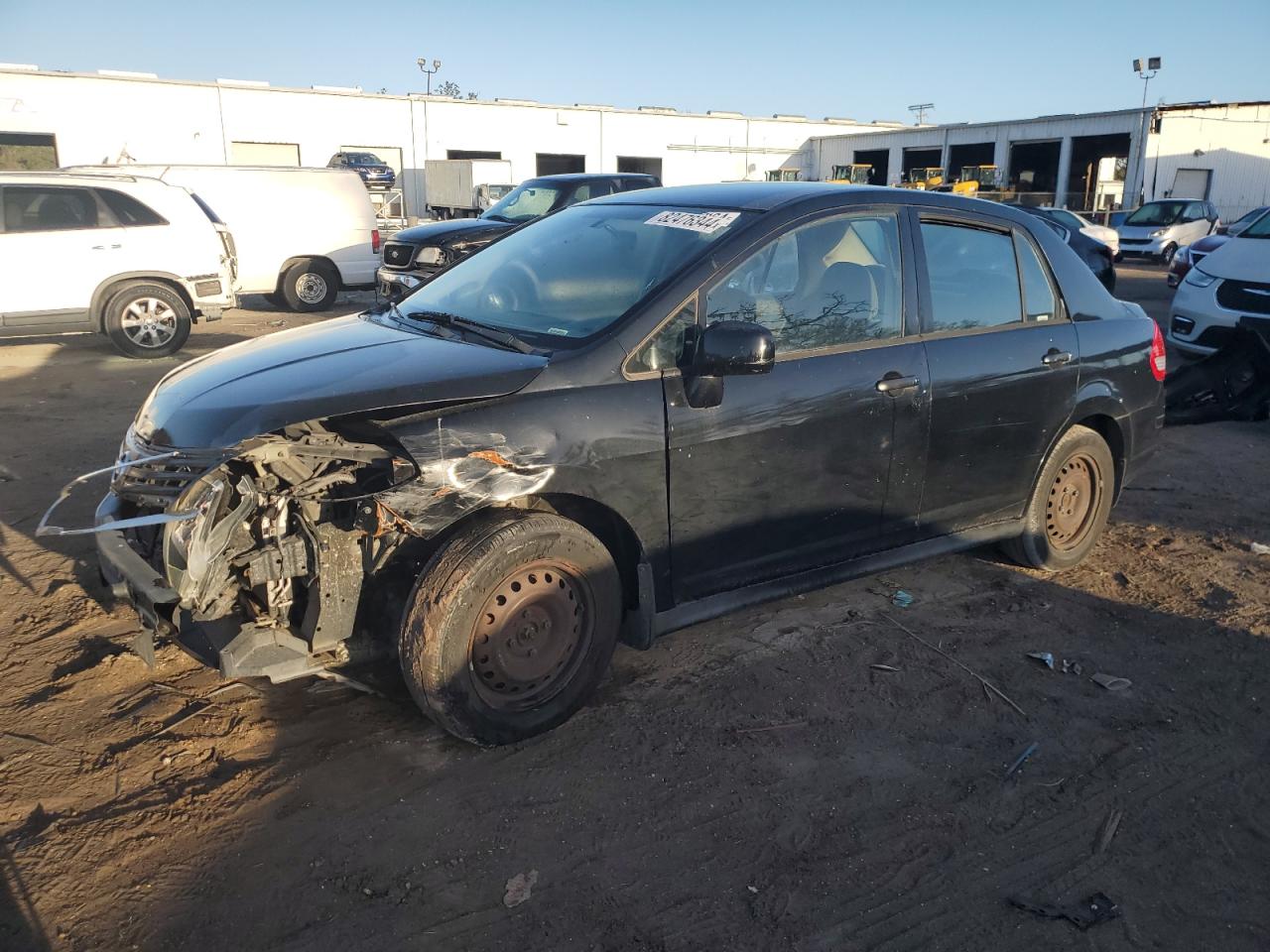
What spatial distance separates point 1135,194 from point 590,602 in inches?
1614

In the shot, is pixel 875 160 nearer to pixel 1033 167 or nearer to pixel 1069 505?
pixel 1033 167

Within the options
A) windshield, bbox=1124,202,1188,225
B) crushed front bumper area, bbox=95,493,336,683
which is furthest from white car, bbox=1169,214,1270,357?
windshield, bbox=1124,202,1188,225

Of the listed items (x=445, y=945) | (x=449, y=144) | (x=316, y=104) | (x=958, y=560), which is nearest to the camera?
(x=445, y=945)

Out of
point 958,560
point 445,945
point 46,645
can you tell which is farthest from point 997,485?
point 46,645

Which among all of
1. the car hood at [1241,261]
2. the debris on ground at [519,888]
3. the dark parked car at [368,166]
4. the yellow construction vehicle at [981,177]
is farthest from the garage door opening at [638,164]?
the debris on ground at [519,888]

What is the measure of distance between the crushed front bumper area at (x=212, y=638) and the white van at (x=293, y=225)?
11953mm

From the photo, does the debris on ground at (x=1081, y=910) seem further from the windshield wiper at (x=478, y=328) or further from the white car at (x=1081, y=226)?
the white car at (x=1081, y=226)

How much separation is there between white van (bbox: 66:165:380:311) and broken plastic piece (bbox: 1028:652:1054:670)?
1278cm

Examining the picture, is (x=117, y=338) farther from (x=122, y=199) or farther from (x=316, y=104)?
(x=316, y=104)

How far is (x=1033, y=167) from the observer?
4962 cm

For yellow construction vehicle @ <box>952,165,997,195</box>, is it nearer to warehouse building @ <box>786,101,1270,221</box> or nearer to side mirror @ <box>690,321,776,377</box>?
warehouse building @ <box>786,101,1270,221</box>

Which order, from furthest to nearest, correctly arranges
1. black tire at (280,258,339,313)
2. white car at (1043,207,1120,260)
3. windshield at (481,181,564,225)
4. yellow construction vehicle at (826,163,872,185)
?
yellow construction vehicle at (826,163,872,185), white car at (1043,207,1120,260), black tire at (280,258,339,313), windshield at (481,181,564,225)

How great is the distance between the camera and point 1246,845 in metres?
2.97

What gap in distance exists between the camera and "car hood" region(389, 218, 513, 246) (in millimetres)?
12203
